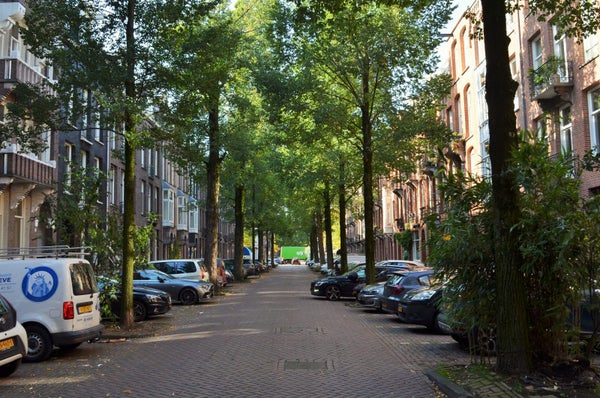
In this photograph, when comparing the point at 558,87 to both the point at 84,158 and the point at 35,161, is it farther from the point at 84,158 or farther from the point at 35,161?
the point at 84,158

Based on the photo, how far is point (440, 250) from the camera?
8422 mm

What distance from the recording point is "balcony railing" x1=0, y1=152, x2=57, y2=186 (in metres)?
19.5

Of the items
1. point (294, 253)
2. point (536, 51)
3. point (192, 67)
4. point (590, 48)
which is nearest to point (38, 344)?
point (192, 67)

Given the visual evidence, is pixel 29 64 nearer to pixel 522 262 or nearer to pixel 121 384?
pixel 121 384

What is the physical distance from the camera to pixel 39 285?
10.2 m

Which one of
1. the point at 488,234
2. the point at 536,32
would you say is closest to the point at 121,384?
the point at 488,234

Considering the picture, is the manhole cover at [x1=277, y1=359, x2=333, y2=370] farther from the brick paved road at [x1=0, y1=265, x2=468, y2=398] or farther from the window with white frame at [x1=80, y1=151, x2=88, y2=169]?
the window with white frame at [x1=80, y1=151, x2=88, y2=169]

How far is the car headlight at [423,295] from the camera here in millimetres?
13453

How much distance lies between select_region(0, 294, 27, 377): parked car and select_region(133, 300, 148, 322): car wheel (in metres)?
7.94

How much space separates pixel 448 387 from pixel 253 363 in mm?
3495

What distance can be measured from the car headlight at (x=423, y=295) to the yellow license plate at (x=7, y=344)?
8.59 metres

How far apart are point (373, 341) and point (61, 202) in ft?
32.2

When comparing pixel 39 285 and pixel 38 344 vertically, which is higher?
pixel 39 285

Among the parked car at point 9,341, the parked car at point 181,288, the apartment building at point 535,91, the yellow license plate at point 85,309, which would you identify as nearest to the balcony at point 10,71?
the parked car at point 181,288
